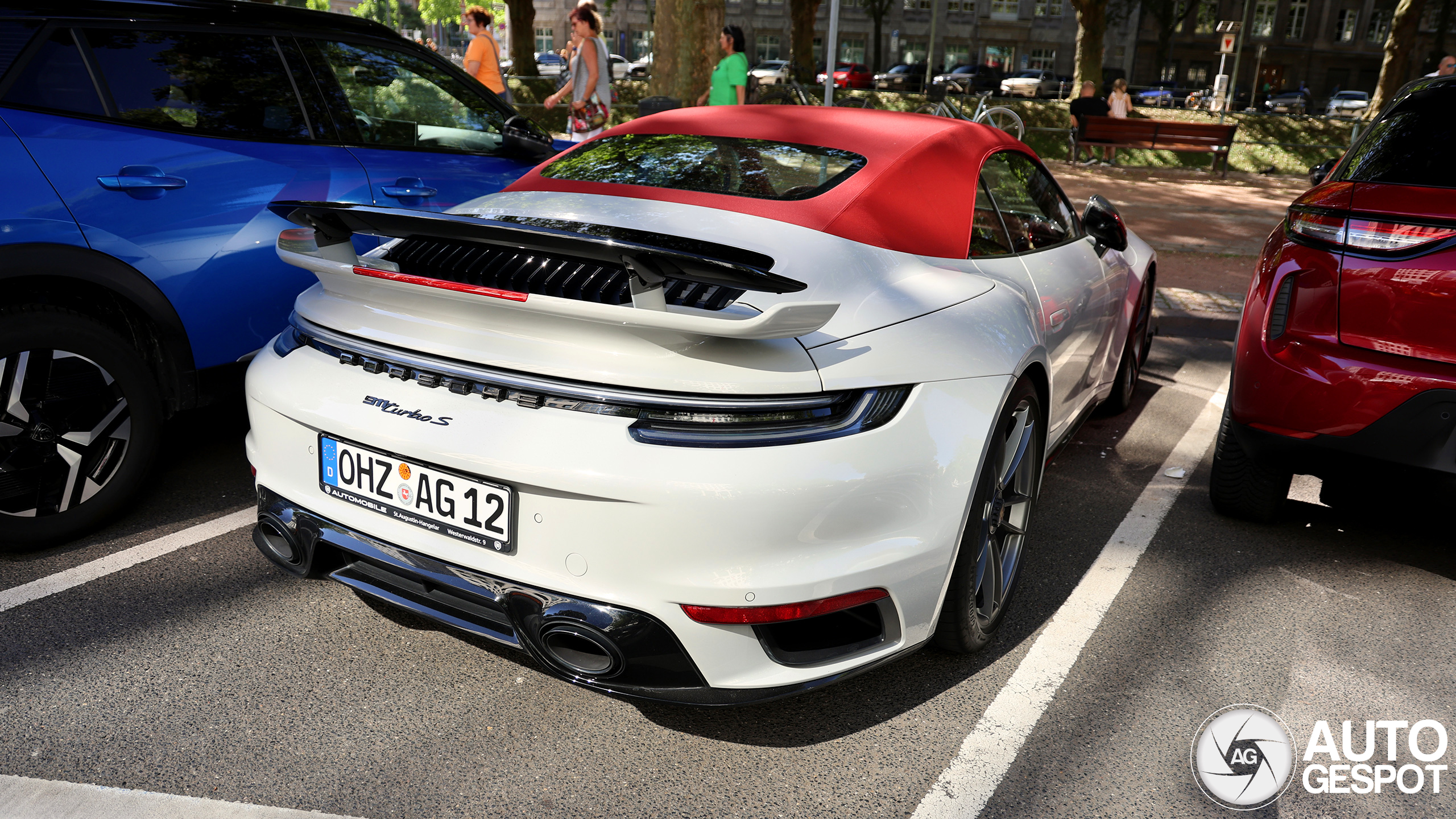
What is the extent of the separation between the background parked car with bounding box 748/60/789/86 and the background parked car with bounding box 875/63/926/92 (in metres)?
4.60

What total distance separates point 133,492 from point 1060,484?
11.3 ft

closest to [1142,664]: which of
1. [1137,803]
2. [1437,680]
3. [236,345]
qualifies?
[1137,803]

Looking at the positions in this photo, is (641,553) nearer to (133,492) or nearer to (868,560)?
(868,560)

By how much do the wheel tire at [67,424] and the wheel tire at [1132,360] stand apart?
3977mm

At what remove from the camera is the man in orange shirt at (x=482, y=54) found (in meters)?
8.95

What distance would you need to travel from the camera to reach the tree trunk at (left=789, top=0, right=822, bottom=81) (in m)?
29.7

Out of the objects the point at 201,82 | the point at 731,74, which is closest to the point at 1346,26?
the point at 731,74

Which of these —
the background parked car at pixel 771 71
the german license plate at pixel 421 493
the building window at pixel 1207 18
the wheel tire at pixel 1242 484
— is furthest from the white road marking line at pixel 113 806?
the building window at pixel 1207 18

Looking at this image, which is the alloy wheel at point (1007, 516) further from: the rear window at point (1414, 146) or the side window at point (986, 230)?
the rear window at point (1414, 146)

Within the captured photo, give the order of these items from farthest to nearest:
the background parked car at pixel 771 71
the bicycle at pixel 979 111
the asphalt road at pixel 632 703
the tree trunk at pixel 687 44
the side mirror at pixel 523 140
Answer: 1. the background parked car at pixel 771 71
2. the bicycle at pixel 979 111
3. the tree trunk at pixel 687 44
4. the side mirror at pixel 523 140
5. the asphalt road at pixel 632 703

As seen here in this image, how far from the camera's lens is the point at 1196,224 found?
441 inches

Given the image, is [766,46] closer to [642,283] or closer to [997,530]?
[997,530]

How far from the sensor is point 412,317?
216 cm

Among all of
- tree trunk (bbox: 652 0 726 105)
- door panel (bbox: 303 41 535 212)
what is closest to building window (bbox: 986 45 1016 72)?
tree trunk (bbox: 652 0 726 105)
